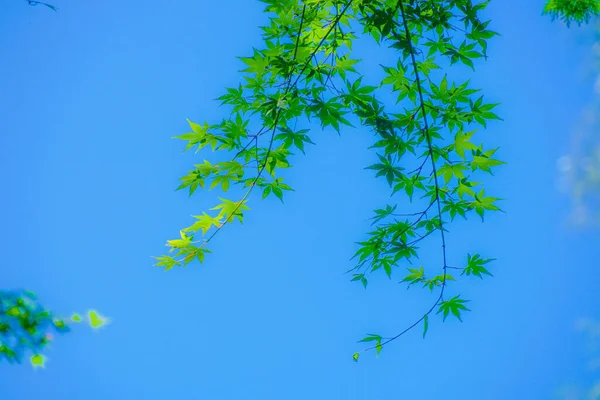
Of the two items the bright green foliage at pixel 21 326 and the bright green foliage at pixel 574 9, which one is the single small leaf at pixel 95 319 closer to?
the bright green foliage at pixel 21 326

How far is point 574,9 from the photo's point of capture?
1999mm

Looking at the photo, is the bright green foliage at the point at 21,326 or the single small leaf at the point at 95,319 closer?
the bright green foliage at the point at 21,326

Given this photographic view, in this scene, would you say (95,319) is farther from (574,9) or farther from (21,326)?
(574,9)

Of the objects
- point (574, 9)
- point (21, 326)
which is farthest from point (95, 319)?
point (574, 9)

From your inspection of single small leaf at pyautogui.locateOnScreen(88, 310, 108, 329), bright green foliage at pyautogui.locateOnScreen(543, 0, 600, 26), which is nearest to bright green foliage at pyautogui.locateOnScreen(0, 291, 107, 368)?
single small leaf at pyautogui.locateOnScreen(88, 310, 108, 329)

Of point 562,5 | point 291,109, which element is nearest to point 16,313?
point 291,109

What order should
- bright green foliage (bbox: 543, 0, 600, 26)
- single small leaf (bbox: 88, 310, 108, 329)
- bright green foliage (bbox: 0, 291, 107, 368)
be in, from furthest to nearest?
1. single small leaf (bbox: 88, 310, 108, 329)
2. bright green foliage (bbox: 543, 0, 600, 26)
3. bright green foliage (bbox: 0, 291, 107, 368)

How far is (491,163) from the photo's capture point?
1.64 meters

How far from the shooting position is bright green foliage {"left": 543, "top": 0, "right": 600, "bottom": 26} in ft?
6.43

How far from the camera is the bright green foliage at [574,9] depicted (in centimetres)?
196

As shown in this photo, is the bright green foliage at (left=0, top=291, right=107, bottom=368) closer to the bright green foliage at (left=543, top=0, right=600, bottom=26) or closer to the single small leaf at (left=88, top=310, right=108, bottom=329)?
the single small leaf at (left=88, top=310, right=108, bottom=329)

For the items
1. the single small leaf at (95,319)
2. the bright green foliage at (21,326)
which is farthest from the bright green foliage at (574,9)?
the single small leaf at (95,319)

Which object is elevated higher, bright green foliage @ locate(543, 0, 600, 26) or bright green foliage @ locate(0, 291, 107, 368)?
bright green foliage @ locate(543, 0, 600, 26)

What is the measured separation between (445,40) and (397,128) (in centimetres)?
45
